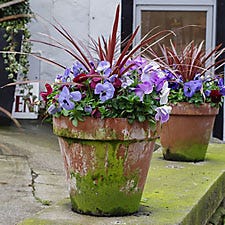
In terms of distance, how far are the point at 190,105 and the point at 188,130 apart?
15 cm

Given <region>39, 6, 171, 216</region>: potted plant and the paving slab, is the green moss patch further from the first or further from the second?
the paving slab

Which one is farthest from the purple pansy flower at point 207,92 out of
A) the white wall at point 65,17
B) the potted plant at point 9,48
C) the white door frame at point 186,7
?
the white wall at point 65,17

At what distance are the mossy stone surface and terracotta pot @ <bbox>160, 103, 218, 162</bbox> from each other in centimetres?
6

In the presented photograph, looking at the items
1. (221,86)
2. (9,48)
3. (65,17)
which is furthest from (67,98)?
(65,17)

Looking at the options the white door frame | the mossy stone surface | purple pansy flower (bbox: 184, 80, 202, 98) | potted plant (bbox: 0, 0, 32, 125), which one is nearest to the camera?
the mossy stone surface

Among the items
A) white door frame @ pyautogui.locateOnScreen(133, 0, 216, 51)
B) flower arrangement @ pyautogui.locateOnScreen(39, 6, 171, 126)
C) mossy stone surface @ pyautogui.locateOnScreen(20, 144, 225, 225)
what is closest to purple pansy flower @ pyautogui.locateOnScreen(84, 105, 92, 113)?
flower arrangement @ pyautogui.locateOnScreen(39, 6, 171, 126)

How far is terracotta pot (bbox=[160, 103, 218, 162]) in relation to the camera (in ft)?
12.1

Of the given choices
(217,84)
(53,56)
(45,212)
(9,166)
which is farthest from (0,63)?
(45,212)

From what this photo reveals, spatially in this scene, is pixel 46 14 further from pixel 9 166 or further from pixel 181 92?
pixel 181 92

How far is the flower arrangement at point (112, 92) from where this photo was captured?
2.34 m

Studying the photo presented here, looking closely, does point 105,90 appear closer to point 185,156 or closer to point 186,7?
point 185,156

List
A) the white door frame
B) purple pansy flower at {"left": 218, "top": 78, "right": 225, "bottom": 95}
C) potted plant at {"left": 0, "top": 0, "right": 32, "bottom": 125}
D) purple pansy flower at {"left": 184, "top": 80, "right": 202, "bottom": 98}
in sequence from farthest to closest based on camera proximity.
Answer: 1. the white door frame
2. potted plant at {"left": 0, "top": 0, "right": 32, "bottom": 125}
3. purple pansy flower at {"left": 218, "top": 78, "right": 225, "bottom": 95}
4. purple pansy flower at {"left": 184, "top": 80, "right": 202, "bottom": 98}

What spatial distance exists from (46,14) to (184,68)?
414 cm

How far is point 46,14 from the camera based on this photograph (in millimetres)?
7570
